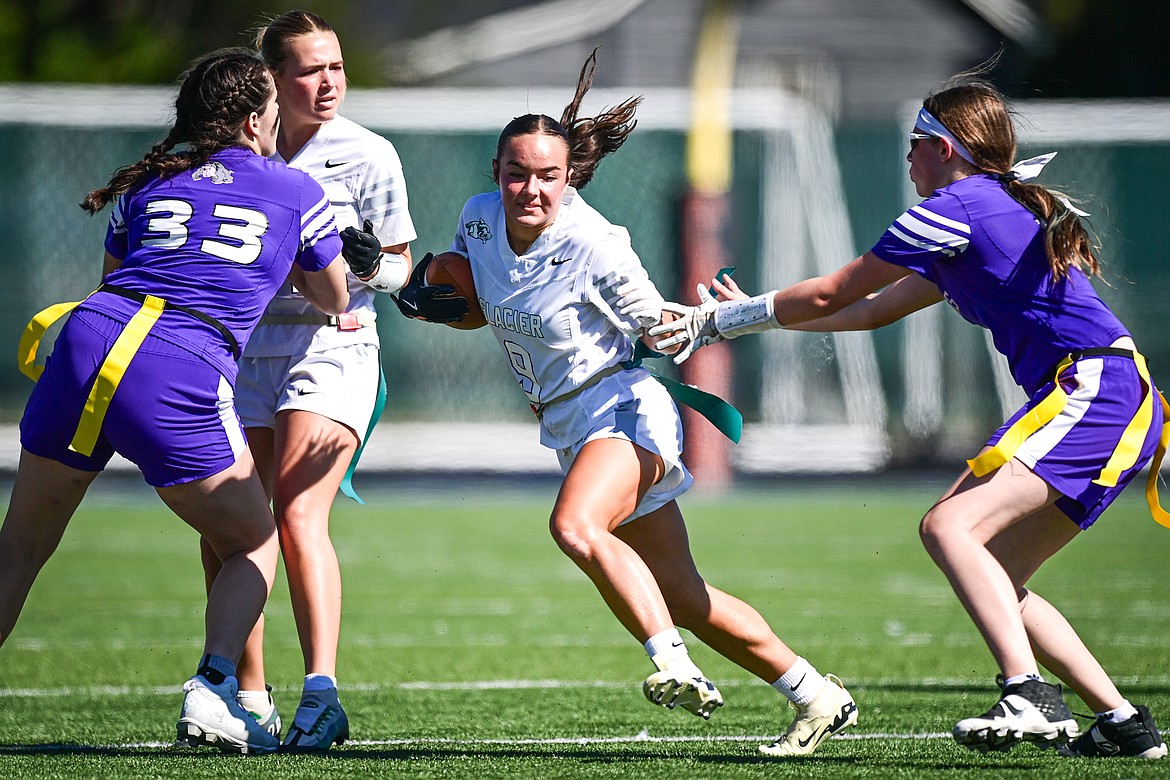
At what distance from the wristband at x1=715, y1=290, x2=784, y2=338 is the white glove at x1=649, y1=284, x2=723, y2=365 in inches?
1.1

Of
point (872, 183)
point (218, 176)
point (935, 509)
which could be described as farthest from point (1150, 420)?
point (872, 183)

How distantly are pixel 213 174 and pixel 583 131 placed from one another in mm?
1177

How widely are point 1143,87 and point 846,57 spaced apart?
16.3 feet

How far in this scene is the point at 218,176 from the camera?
418cm

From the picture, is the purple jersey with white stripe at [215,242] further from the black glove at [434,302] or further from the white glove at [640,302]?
the white glove at [640,302]

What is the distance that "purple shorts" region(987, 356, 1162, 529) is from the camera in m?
4.00

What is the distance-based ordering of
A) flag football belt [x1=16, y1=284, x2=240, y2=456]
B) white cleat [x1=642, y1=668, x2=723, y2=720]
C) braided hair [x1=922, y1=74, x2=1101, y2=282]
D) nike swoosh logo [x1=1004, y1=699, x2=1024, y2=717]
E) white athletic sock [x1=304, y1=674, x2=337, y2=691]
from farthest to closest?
white athletic sock [x1=304, y1=674, x2=337, y2=691], braided hair [x1=922, y1=74, x2=1101, y2=282], flag football belt [x1=16, y1=284, x2=240, y2=456], white cleat [x1=642, y1=668, x2=723, y2=720], nike swoosh logo [x1=1004, y1=699, x2=1024, y2=717]

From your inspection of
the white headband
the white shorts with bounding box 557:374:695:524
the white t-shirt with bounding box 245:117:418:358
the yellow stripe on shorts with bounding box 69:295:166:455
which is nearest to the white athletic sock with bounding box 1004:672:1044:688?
the white shorts with bounding box 557:374:695:524

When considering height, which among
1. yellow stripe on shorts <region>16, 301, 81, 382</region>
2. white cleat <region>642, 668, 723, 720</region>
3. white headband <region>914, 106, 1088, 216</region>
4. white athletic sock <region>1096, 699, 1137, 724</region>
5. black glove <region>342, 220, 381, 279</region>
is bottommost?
white athletic sock <region>1096, 699, 1137, 724</region>

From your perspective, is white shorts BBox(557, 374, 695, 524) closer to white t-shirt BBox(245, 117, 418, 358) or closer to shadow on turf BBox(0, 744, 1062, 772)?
shadow on turf BBox(0, 744, 1062, 772)

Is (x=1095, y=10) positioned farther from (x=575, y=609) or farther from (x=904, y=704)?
(x=904, y=704)

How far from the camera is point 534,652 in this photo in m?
7.04

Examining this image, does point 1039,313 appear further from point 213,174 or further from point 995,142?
point 213,174

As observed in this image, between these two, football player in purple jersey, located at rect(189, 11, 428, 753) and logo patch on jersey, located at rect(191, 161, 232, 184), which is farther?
football player in purple jersey, located at rect(189, 11, 428, 753)
